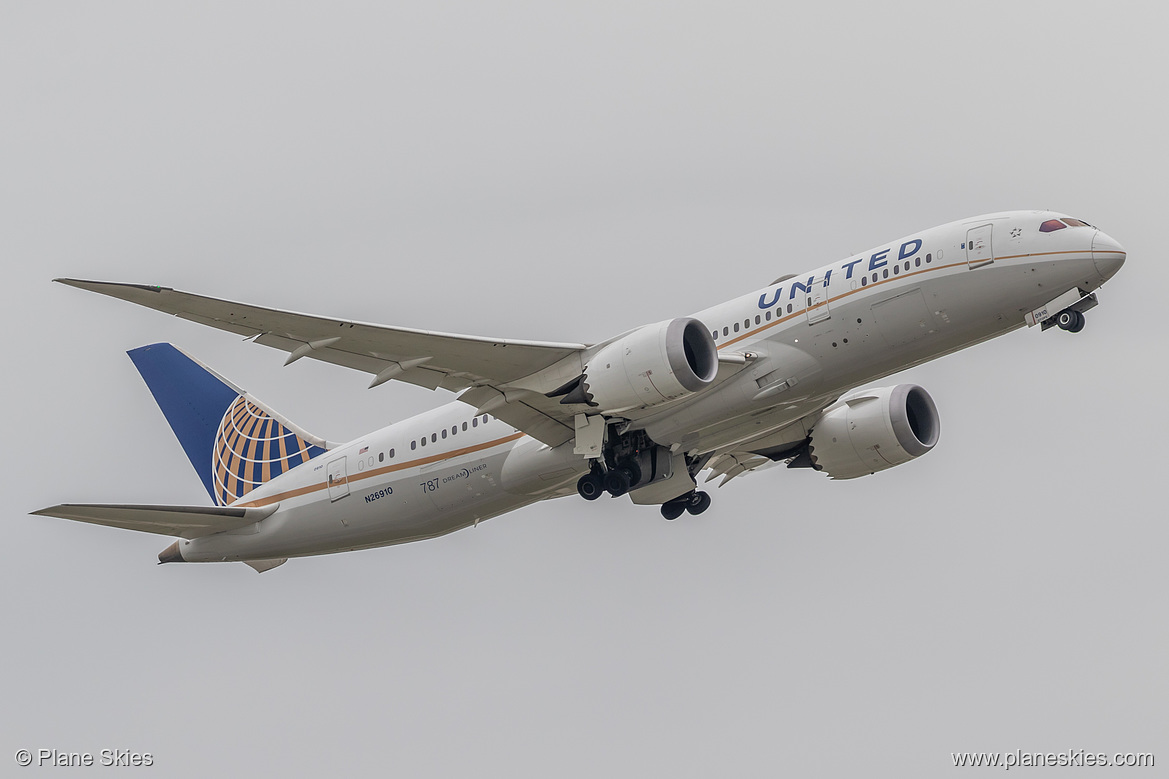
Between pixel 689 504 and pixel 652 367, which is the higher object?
pixel 652 367

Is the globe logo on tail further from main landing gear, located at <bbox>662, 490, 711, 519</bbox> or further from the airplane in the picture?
main landing gear, located at <bbox>662, 490, 711, 519</bbox>

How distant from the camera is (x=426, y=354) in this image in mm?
27234

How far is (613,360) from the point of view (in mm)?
27172

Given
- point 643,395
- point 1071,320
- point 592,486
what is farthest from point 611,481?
point 1071,320

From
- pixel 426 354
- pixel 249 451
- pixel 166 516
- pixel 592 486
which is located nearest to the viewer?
pixel 426 354

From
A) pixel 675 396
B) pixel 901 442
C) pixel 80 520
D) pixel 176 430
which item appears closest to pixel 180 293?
pixel 80 520

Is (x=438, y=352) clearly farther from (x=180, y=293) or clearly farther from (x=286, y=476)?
(x=286, y=476)

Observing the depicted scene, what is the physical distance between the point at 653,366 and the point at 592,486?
396 cm

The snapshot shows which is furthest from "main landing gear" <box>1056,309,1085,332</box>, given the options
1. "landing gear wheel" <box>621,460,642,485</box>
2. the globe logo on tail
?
the globe logo on tail

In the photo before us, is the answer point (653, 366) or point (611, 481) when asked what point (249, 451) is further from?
point (653, 366)

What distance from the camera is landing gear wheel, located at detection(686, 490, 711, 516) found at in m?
34.1

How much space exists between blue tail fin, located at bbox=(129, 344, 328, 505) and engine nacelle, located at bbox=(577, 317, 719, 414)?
10022 millimetres

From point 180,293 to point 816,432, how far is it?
53.4ft

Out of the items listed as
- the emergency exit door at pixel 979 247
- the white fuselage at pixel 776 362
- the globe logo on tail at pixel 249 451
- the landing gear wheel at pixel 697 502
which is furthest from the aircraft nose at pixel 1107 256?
the globe logo on tail at pixel 249 451
